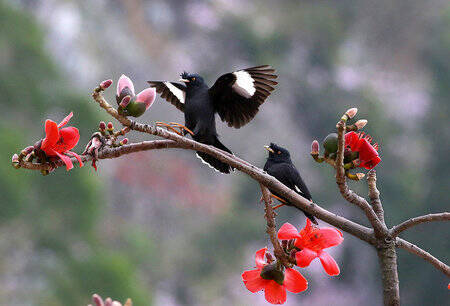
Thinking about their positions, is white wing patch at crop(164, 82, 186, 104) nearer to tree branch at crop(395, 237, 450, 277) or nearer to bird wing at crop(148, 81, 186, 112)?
bird wing at crop(148, 81, 186, 112)

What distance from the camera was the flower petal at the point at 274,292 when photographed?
23.8 inches

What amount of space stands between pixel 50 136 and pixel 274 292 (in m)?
0.25

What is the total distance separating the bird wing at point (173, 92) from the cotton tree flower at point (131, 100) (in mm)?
461

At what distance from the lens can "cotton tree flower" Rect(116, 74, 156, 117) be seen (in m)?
0.57

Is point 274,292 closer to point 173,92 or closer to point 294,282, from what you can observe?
point 294,282

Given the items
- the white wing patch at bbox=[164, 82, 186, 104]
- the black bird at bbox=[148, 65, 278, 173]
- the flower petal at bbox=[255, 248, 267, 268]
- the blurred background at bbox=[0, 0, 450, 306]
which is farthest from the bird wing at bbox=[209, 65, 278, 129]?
the blurred background at bbox=[0, 0, 450, 306]

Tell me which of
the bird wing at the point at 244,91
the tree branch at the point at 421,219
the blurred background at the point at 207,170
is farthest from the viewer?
the blurred background at the point at 207,170

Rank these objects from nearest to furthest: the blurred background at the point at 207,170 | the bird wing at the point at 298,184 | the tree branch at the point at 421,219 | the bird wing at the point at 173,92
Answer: the tree branch at the point at 421,219 < the bird wing at the point at 298,184 < the bird wing at the point at 173,92 < the blurred background at the point at 207,170

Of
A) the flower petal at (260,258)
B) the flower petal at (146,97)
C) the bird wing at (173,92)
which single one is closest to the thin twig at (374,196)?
the flower petal at (260,258)

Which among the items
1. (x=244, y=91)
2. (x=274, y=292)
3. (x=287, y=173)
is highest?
(x=244, y=91)

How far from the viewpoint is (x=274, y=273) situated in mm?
607

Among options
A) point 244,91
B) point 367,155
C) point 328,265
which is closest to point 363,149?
point 367,155

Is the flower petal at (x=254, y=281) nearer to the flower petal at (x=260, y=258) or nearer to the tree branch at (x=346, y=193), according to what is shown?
the flower petal at (x=260, y=258)

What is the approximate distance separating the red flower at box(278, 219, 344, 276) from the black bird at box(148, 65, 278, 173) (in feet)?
0.99
